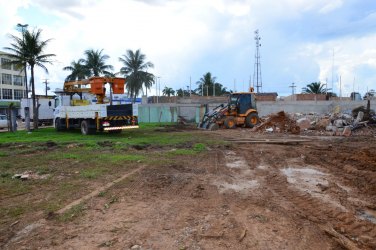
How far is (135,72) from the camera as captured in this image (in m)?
60.6

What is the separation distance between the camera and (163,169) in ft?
33.9

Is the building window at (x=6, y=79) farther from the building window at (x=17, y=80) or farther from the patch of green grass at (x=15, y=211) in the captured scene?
the patch of green grass at (x=15, y=211)

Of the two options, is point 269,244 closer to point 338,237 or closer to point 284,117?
point 338,237

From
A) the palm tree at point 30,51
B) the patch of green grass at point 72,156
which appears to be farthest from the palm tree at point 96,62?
the patch of green grass at point 72,156

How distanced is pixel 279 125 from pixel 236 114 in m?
4.02

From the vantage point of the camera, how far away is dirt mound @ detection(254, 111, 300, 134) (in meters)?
24.1

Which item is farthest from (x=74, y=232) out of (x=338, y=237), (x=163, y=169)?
(x=163, y=169)

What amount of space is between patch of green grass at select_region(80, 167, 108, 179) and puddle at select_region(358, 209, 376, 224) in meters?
5.93

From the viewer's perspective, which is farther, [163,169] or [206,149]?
[206,149]

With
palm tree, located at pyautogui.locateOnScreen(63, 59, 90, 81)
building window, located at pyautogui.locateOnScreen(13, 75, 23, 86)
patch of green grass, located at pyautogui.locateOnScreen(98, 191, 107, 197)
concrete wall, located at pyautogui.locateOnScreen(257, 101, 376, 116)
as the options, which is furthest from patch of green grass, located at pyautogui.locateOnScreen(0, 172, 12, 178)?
building window, located at pyautogui.locateOnScreen(13, 75, 23, 86)

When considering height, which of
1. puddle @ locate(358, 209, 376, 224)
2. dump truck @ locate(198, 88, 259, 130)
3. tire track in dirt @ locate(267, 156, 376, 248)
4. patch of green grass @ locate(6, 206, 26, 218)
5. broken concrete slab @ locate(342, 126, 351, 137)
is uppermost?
dump truck @ locate(198, 88, 259, 130)

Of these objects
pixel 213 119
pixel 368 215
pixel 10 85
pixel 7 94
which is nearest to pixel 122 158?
pixel 368 215

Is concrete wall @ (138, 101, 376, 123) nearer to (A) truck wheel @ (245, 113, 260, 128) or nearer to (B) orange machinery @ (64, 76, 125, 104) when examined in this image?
(A) truck wheel @ (245, 113, 260, 128)

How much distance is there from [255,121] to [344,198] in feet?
68.2
